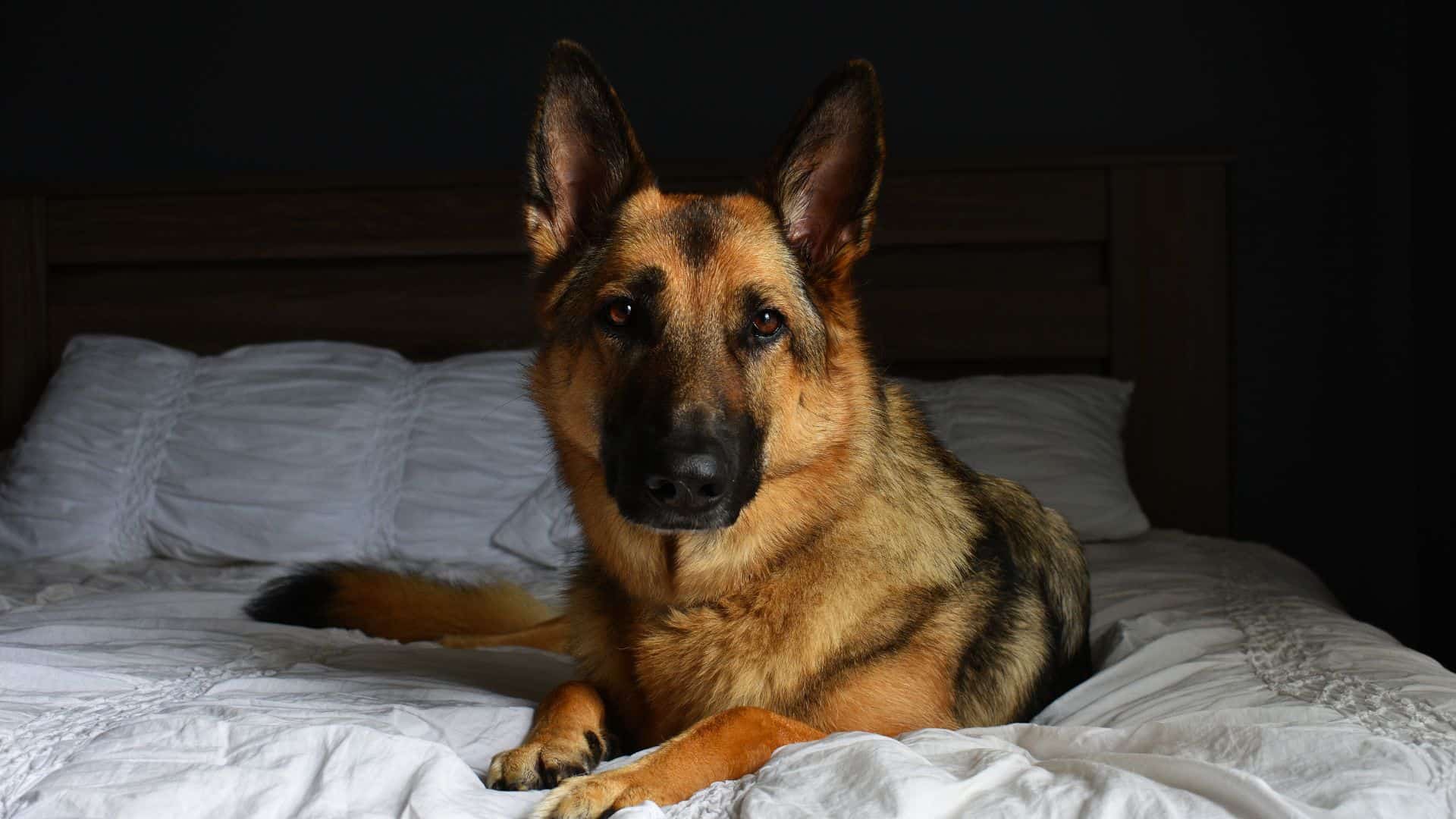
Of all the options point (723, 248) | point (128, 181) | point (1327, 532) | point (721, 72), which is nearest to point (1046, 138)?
point (721, 72)

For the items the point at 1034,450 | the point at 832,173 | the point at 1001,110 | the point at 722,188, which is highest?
the point at 1001,110

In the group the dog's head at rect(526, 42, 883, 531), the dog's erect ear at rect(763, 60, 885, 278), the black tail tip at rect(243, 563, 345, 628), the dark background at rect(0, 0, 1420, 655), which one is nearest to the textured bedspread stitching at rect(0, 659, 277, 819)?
the black tail tip at rect(243, 563, 345, 628)

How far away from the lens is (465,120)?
4.21 meters

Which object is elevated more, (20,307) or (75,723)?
(20,307)

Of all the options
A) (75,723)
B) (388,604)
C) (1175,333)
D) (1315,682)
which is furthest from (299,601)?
(1175,333)

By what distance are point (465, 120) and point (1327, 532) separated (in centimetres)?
340

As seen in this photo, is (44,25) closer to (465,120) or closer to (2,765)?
(465,120)

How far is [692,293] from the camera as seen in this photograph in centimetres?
165

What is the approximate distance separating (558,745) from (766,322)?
2.14 feet

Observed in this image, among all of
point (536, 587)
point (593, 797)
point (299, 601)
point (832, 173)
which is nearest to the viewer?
point (593, 797)

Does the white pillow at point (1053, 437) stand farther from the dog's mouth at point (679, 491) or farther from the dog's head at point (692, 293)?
the dog's mouth at point (679, 491)

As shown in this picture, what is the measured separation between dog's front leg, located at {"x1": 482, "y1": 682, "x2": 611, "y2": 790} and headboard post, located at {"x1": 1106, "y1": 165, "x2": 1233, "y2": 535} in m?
2.74

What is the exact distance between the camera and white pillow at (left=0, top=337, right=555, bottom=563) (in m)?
3.16

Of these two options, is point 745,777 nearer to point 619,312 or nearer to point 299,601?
point 619,312
